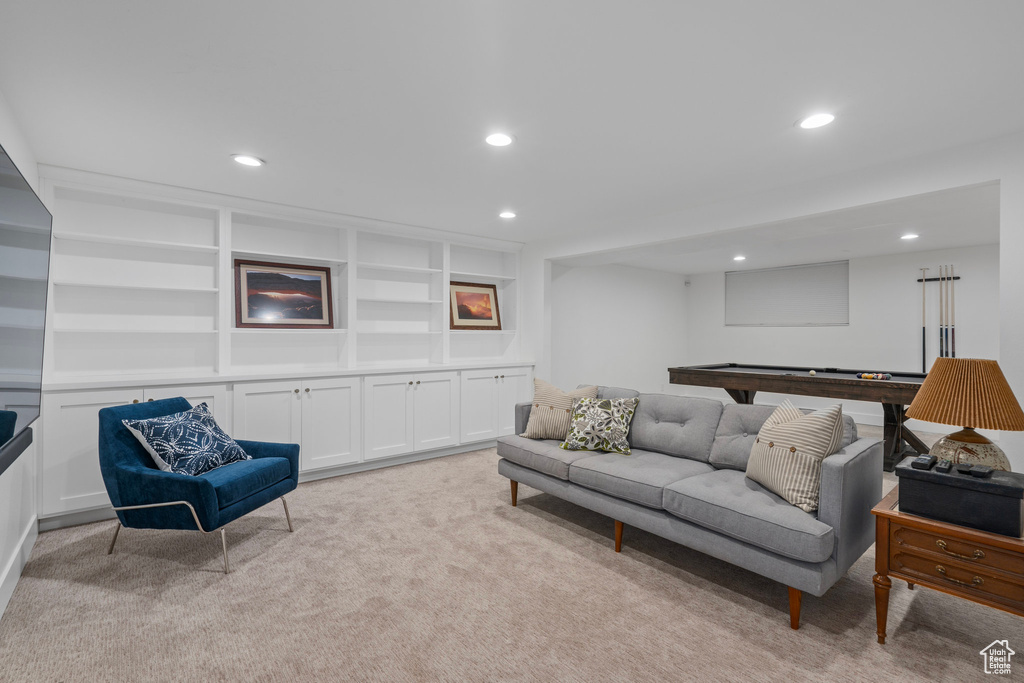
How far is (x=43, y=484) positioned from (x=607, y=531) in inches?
141

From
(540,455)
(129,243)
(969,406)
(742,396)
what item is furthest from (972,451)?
(129,243)

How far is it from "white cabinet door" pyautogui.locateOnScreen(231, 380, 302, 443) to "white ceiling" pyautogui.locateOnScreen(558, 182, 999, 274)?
3.15 metres

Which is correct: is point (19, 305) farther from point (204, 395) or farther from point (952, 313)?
point (952, 313)

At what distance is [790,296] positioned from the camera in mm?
7281

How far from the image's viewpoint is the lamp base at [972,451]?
6.54ft

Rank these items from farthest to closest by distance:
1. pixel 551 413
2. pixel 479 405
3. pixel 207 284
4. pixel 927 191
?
pixel 479 405, pixel 207 284, pixel 551 413, pixel 927 191

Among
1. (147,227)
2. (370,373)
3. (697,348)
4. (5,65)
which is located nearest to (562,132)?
(5,65)

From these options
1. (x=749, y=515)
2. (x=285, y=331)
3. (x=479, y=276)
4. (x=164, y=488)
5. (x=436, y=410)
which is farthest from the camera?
(x=479, y=276)

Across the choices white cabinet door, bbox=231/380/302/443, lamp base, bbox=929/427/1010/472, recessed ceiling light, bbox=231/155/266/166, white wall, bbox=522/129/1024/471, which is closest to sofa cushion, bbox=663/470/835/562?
lamp base, bbox=929/427/1010/472

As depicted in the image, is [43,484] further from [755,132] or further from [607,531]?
[755,132]

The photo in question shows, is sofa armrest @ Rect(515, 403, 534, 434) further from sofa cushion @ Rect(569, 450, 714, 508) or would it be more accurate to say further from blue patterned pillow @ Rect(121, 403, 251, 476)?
blue patterned pillow @ Rect(121, 403, 251, 476)

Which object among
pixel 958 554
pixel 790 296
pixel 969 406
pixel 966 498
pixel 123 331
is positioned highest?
pixel 790 296

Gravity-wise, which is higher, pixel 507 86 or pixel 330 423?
pixel 507 86

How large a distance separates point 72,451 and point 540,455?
304 cm
